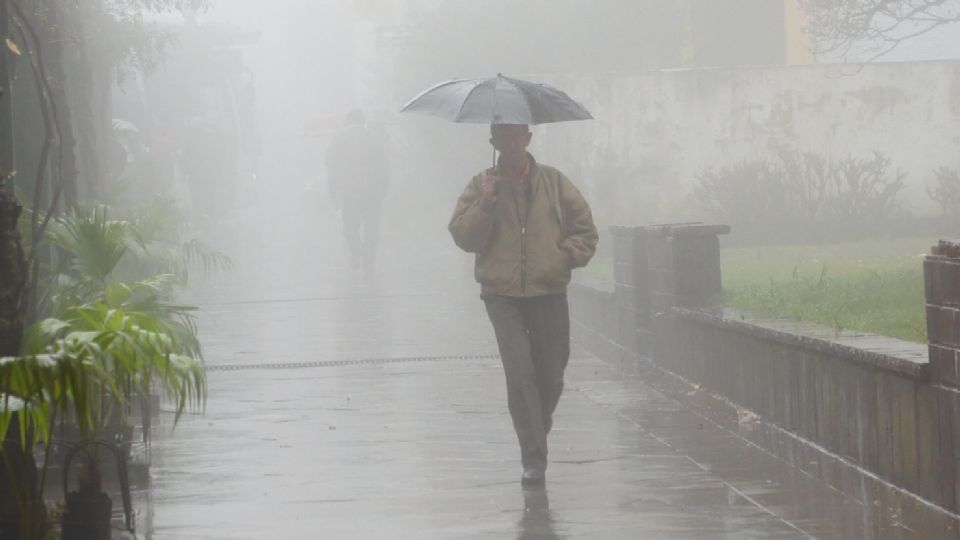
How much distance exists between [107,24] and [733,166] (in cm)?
787

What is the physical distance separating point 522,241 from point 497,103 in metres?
0.67

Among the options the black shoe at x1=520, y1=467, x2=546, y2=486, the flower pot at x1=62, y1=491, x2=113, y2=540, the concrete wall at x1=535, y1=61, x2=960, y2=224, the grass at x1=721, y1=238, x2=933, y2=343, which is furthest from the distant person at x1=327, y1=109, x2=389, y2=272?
the flower pot at x1=62, y1=491, x2=113, y2=540

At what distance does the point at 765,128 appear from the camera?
23.7 metres

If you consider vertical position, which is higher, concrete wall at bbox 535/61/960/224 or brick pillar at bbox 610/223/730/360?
concrete wall at bbox 535/61/960/224

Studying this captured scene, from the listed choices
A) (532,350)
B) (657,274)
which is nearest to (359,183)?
(657,274)

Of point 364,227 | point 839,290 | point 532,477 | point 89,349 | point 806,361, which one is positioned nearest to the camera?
point 89,349

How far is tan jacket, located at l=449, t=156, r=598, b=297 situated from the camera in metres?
9.41

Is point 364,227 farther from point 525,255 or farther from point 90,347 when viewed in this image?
point 90,347

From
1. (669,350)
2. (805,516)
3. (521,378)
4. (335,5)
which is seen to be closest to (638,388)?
(669,350)

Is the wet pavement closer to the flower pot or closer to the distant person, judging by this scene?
the flower pot

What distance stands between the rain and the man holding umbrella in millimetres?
15

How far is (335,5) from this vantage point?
3531 inches

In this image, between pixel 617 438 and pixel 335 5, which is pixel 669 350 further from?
pixel 335 5

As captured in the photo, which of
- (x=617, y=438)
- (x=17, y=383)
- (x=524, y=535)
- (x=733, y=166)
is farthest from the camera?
(x=733, y=166)
